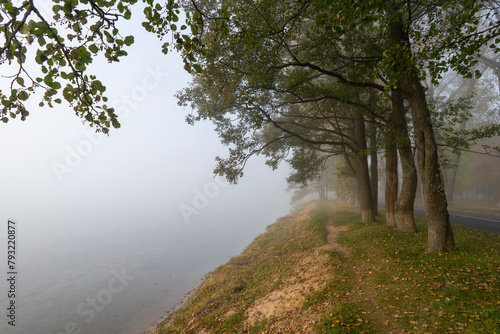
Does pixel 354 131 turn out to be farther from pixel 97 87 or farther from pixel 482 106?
pixel 482 106

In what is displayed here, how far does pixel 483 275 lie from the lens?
6871mm

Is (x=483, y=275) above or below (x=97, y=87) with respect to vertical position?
below

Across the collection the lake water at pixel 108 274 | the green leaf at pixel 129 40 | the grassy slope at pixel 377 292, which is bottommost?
the lake water at pixel 108 274

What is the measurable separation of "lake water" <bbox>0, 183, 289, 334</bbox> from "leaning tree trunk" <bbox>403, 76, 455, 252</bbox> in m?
14.3

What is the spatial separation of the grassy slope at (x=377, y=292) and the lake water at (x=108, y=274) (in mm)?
5125

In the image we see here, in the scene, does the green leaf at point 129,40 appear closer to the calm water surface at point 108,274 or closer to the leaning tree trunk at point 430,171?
the leaning tree trunk at point 430,171

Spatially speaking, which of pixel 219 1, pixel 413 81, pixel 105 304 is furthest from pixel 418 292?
pixel 105 304

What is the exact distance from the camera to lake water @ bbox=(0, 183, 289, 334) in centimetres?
1395

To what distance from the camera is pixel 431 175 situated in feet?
27.4

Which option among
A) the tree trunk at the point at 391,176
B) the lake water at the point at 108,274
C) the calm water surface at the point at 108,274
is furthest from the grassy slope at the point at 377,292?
the calm water surface at the point at 108,274

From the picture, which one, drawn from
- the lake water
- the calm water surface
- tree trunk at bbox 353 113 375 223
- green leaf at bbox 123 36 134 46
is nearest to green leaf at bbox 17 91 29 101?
green leaf at bbox 123 36 134 46

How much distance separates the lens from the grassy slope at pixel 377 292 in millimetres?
5688

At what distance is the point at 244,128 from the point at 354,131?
774cm

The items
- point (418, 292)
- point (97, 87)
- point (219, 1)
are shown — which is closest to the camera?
point (97, 87)
